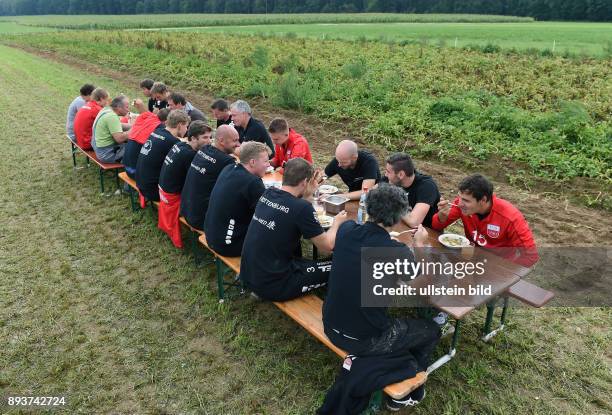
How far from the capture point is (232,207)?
4.67m

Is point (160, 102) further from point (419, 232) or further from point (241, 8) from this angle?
point (241, 8)

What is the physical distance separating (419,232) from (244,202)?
1.79 meters

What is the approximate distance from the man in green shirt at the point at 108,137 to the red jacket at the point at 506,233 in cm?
589

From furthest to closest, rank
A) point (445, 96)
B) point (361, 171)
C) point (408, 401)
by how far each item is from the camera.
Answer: point (445, 96) < point (361, 171) < point (408, 401)

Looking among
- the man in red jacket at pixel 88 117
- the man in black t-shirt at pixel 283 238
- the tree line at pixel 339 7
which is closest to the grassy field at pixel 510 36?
the tree line at pixel 339 7

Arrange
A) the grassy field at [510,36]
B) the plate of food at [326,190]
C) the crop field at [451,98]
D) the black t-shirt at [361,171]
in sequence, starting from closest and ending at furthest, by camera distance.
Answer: the plate of food at [326,190], the black t-shirt at [361,171], the crop field at [451,98], the grassy field at [510,36]

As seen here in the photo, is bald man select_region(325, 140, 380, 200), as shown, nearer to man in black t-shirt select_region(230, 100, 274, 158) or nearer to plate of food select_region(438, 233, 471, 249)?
plate of food select_region(438, 233, 471, 249)

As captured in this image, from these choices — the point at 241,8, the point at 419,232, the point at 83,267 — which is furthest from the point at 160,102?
the point at 241,8

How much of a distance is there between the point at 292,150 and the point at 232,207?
1.91 metres

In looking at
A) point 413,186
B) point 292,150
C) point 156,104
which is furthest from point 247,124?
point 413,186

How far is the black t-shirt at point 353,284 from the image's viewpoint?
323 centimetres

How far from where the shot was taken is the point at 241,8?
93.8m

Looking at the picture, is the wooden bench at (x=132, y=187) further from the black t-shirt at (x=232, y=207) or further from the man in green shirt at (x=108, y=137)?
the black t-shirt at (x=232, y=207)

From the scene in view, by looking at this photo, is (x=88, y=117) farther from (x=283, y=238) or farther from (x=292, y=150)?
(x=283, y=238)
